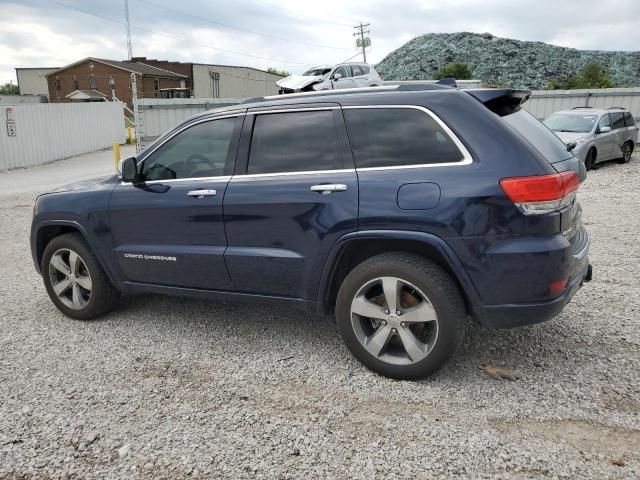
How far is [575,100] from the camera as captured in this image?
70.0 ft

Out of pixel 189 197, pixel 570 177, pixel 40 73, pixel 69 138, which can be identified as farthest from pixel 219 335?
pixel 40 73

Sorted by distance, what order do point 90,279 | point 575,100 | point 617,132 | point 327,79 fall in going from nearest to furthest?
point 90,279, point 617,132, point 575,100, point 327,79

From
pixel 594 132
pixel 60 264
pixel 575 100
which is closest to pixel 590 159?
pixel 594 132

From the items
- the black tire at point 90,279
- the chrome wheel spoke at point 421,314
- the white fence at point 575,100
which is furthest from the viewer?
the white fence at point 575,100

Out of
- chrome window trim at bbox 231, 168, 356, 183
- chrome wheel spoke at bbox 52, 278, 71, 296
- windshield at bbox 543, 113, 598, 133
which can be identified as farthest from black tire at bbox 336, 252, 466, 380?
windshield at bbox 543, 113, 598, 133

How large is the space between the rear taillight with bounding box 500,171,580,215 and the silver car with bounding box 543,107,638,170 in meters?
11.8

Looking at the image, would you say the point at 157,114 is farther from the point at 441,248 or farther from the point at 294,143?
the point at 441,248

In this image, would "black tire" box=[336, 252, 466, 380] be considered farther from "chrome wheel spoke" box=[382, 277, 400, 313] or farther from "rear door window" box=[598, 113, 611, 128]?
"rear door window" box=[598, 113, 611, 128]

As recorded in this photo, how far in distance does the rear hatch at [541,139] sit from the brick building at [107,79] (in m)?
58.5

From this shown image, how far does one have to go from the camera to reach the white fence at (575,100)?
21.1 metres

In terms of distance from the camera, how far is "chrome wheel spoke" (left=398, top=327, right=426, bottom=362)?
3.41 meters

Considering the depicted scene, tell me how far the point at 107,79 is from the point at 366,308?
67031 millimetres

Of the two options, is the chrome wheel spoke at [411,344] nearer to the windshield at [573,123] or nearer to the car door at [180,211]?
the car door at [180,211]

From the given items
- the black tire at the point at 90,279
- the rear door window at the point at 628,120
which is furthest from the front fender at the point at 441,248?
the rear door window at the point at 628,120
